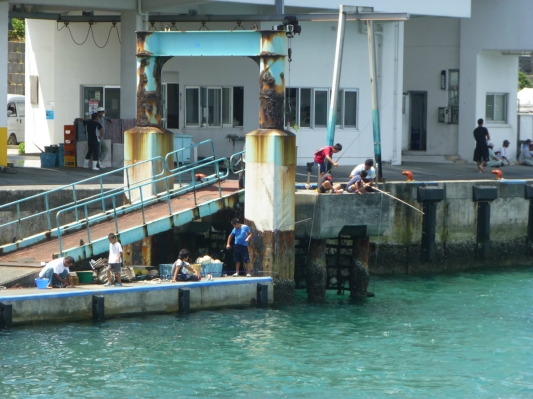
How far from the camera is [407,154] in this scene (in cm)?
3866

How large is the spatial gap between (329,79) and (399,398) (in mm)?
19157

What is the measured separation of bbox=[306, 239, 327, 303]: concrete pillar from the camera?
22.0 metres

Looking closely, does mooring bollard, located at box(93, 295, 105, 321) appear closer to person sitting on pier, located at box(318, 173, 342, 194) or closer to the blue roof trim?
the blue roof trim

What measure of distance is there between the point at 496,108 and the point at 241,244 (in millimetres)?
19882

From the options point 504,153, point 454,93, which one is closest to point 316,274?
point 504,153

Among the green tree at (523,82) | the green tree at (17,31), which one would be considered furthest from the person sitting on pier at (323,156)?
the green tree at (523,82)

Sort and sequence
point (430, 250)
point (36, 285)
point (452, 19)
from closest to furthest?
1. point (36, 285)
2. point (430, 250)
3. point (452, 19)

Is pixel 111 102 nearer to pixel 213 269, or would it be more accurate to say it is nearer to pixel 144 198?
pixel 144 198

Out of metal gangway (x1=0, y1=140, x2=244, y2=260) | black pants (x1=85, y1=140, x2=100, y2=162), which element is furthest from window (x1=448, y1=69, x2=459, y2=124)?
metal gangway (x1=0, y1=140, x2=244, y2=260)

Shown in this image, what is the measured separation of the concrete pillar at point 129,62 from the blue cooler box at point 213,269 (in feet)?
35.1

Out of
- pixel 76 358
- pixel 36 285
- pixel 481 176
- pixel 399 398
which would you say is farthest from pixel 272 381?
pixel 481 176

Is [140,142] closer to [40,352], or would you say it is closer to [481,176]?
[40,352]

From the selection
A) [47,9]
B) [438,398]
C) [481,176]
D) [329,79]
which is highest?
[47,9]

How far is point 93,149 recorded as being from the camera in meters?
30.1
